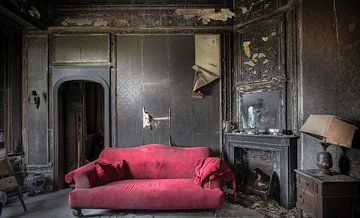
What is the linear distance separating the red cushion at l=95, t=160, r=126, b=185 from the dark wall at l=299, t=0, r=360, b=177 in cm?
281

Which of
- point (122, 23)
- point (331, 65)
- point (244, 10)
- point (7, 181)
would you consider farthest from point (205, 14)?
point (7, 181)

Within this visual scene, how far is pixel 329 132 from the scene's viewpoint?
2.78 m

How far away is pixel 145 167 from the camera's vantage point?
4113mm

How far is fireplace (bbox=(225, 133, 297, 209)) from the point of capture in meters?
3.67

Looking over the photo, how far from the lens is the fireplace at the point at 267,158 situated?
3.67 meters

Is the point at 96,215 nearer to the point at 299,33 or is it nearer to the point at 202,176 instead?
the point at 202,176

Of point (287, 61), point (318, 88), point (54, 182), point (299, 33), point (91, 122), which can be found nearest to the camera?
point (318, 88)

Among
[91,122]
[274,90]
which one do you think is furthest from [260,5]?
[91,122]

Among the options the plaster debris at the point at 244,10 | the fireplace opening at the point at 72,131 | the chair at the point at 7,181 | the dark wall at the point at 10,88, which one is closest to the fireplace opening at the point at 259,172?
the plaster debris at the point at 244,10

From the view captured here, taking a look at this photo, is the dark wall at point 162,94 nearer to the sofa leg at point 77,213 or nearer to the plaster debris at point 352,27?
the sofa leg at point 77,213

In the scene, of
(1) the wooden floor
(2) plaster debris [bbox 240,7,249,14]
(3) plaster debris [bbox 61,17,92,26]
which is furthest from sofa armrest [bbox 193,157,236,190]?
(3) plaster debris [bbox 61,17,92,26]

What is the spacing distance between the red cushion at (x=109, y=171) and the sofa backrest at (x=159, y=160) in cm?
15

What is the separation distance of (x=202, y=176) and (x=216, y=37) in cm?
273

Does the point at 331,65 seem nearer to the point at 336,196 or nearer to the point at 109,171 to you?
the point at 336,196
